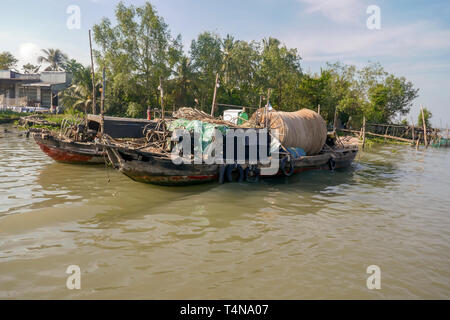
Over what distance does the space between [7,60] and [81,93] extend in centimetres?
2593

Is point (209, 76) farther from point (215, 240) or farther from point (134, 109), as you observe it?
point (215, 240)

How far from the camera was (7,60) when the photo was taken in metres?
43.8

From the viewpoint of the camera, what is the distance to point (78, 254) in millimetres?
4992

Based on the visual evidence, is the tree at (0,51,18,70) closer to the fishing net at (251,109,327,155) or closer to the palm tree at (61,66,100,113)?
the palm tree at (61,66,100,113)

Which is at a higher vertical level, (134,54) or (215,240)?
(134,54)

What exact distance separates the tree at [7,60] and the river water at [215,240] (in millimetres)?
42835

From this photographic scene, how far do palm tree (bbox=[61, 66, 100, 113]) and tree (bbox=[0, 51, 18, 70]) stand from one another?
22.2 m

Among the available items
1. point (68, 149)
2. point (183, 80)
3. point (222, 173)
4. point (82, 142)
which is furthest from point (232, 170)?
point (183, 80)

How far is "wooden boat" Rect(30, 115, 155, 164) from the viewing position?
12.1 meters

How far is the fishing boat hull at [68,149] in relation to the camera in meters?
12.1

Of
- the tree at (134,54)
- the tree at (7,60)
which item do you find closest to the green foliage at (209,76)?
the tree at (134,54)

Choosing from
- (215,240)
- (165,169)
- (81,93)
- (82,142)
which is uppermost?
(81,93)

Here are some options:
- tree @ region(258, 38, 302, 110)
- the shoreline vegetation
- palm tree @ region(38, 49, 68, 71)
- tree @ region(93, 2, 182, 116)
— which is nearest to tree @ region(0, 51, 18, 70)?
palm tree @ region(38, 49, 68, 71)
